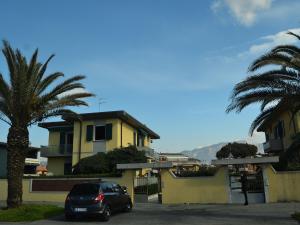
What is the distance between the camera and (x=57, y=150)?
38.4 meters

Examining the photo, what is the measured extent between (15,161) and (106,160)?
14.2 m

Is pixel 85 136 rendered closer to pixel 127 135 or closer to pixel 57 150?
pixel 57 150

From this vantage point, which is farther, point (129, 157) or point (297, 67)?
point (129, 157)

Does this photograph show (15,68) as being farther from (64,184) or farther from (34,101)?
(64,184)

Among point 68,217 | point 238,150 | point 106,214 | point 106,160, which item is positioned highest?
point 238,150

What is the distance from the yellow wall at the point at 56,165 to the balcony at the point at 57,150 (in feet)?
3.07

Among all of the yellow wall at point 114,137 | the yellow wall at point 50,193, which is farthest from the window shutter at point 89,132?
the yellow wall at point 50,193

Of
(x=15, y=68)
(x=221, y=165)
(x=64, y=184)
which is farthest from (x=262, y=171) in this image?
(x=15, y=68)

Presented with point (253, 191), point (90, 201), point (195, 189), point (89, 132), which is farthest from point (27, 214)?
point (89, 132)

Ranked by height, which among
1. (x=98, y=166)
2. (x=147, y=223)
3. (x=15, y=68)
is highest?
(x=15, y=68)

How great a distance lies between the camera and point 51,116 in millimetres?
19656

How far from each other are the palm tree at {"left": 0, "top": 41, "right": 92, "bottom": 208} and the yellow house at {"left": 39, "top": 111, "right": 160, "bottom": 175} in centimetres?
1450

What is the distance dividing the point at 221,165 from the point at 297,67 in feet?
28.3

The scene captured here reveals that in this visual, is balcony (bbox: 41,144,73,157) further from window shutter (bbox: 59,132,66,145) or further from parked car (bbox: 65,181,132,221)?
parked car (bbox: 65,181,132,221)
